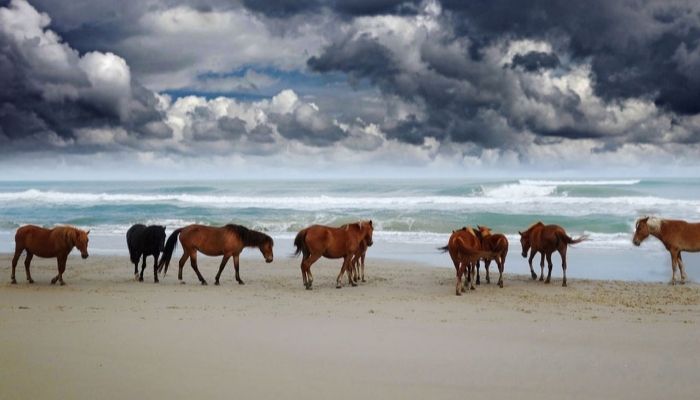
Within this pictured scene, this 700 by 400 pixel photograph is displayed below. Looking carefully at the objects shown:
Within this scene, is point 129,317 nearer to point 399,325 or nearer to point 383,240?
point 399,325

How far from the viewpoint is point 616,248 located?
17422 millimetres

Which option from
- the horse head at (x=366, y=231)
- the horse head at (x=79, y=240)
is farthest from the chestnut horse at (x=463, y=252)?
the horse head at (x=79, y=240)

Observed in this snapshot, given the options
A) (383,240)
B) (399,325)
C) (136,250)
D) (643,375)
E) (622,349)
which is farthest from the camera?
(383,240)

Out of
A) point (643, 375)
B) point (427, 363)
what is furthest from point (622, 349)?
point (427, 363)

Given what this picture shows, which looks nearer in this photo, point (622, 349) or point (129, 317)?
point (622, 349)

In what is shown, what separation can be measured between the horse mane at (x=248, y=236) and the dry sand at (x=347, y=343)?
1455 mm

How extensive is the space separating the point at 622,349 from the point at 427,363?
2177mm

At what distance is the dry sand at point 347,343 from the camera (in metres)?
4.97

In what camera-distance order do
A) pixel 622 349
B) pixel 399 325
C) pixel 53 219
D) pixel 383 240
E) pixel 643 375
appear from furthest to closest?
pixel 53 219 → pixel 383 240 → pixel 399 325 → pixel 622 349 → pixel 643 375

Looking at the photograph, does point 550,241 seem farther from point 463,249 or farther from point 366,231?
point 366,231

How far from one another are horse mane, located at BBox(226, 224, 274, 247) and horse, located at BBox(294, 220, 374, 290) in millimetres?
1141

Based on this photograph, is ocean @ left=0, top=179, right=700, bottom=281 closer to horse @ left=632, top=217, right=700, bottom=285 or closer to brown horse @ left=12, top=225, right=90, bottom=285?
horse @ left=632, top=217, right=700, bottom=285

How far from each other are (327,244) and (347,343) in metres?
4.71

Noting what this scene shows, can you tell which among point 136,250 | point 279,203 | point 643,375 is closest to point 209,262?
point 136,250
